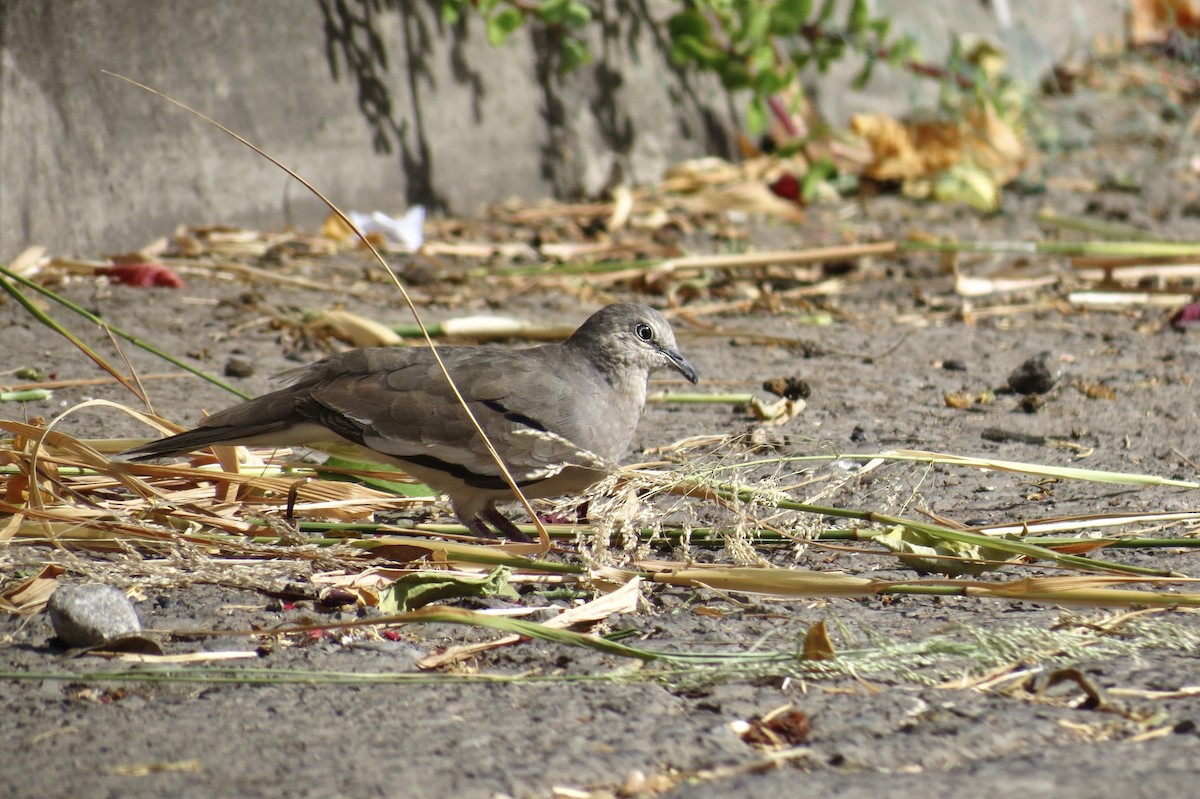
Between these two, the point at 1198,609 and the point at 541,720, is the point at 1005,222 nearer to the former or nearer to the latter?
the point at 1198,609

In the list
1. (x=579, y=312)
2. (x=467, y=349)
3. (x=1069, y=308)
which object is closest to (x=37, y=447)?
(x=467, y=349)

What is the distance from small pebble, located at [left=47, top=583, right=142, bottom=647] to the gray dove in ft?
2.78

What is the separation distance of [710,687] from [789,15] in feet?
17.0

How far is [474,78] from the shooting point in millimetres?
6922

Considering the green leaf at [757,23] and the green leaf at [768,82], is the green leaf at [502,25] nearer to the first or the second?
the green leaf at [757,23]

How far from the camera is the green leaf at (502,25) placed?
6.48 m

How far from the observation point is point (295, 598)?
3.03m

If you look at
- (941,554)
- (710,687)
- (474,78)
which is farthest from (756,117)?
(710,687)

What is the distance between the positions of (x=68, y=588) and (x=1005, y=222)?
594cm

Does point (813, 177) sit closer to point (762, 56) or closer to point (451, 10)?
point (762, 56)

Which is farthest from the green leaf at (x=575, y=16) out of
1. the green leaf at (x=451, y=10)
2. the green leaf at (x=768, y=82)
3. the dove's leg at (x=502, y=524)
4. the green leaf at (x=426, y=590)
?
A: the green leaf at (x=426, y=590)

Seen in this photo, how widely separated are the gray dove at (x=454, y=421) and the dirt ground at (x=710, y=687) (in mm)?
375

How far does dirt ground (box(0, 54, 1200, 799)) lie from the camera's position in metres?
2.19

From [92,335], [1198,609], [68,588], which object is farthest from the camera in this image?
[92,335]
